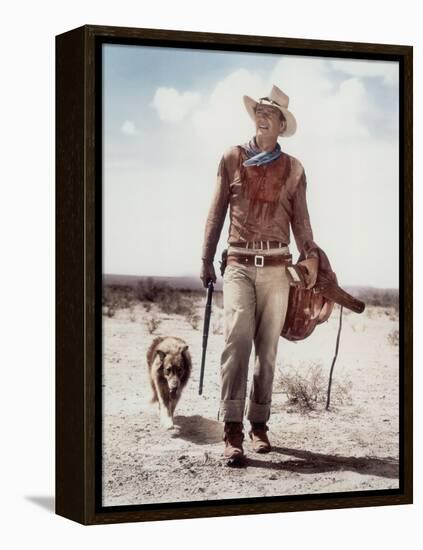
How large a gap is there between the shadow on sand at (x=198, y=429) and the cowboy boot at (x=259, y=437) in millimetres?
225

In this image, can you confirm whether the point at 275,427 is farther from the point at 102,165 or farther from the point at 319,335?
the point at 102,165

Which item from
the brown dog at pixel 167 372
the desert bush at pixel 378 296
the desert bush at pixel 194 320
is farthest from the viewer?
the desert bush at pixel 378 296

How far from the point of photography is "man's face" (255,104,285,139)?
10.5 m

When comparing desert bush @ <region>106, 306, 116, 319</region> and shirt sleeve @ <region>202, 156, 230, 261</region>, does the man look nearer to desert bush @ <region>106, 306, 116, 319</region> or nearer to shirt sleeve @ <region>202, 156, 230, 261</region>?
shirt sleeve @ <region>202, 156, 230, 261</region>

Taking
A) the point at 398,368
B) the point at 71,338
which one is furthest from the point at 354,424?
the point at 71,338

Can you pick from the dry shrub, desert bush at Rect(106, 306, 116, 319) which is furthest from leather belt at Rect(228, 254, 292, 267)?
desert bush at Rect(106, 306, 116, 319)

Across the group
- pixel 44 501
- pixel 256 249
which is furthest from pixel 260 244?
pixel 44 501

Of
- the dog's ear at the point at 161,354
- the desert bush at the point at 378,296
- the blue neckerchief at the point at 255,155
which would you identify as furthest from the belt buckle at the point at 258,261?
the dog's ear at the point at 161,354

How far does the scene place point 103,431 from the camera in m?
10.1

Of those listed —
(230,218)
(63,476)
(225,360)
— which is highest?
(230,218)

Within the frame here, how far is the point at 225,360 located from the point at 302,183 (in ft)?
3.79

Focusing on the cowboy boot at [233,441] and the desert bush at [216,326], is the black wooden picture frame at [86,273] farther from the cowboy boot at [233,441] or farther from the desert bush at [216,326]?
the desert bush at [216,326]

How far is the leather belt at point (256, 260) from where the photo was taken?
10.4 m

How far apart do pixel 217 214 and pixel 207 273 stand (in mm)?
346
